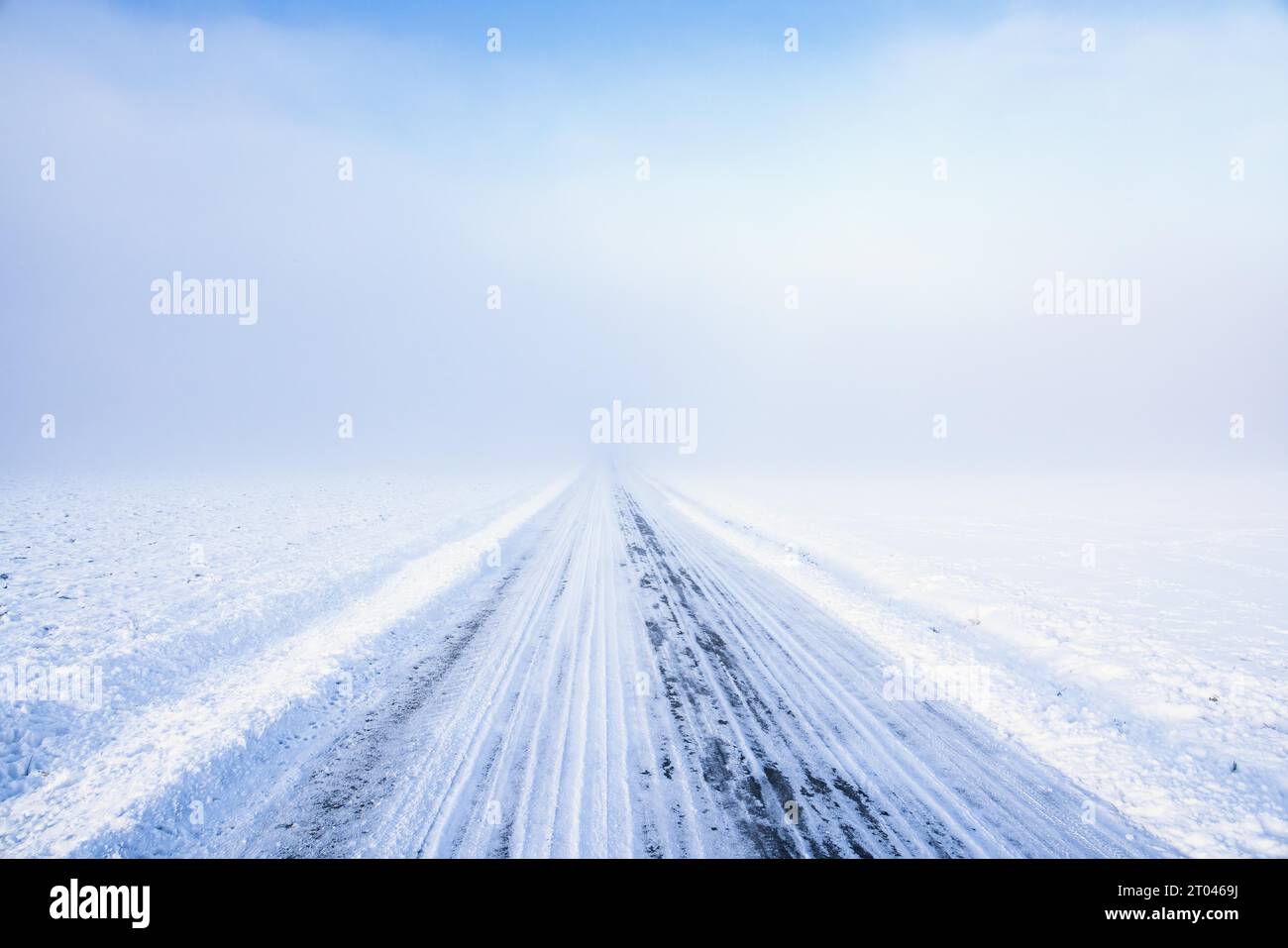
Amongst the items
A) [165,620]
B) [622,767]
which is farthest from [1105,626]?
[165,620]

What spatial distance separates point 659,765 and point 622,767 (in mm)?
304

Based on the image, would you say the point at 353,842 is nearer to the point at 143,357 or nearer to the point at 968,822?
the point at 968,822

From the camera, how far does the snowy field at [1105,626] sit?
4.41 m

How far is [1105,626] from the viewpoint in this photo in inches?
321

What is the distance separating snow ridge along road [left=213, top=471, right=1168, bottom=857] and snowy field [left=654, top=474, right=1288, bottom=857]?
0.75 meters

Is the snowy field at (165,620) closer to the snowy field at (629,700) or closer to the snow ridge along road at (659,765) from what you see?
the snowy field at (629,700)

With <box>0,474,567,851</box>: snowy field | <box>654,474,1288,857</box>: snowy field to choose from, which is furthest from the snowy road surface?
<box>654,474,1288,857</box>: snowy field

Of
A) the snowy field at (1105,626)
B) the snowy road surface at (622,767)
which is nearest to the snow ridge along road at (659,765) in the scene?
the snowy road surface at (622,767)

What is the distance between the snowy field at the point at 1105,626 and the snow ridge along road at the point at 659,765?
29.4 inches

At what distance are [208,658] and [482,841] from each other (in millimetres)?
5593

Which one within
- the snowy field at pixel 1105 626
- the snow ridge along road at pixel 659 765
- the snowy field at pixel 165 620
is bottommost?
the snowy field at pixel 1105 626

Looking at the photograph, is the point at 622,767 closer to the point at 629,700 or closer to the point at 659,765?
the point at 659,765

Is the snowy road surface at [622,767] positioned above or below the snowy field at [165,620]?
below
